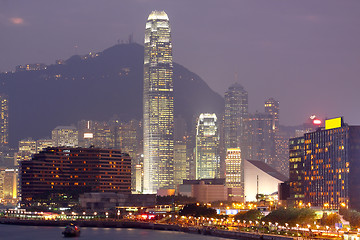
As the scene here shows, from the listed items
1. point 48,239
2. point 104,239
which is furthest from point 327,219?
point 48,239

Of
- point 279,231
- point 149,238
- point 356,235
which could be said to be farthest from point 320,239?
point 149,238

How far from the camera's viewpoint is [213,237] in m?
199

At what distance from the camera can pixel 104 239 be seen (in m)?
198

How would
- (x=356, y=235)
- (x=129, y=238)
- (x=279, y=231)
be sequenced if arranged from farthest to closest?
(x=129, y=238), (x=279, y=231), (x=356, y=235)

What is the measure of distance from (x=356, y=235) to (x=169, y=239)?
5128cm

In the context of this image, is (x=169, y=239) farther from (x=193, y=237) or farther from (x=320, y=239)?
(x=320, y=239)

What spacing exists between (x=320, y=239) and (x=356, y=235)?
26.2ft

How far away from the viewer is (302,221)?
19200 centimetres

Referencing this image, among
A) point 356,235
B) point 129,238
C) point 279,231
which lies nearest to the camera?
point 356,235

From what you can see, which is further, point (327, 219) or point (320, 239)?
point (327, 219)

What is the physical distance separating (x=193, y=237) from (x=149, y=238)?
10333 mm

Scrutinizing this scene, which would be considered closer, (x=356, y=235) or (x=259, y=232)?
(x=356, y=235)

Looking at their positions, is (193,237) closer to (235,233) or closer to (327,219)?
(235,233)

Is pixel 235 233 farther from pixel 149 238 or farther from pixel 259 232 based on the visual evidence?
pixel 149 238
